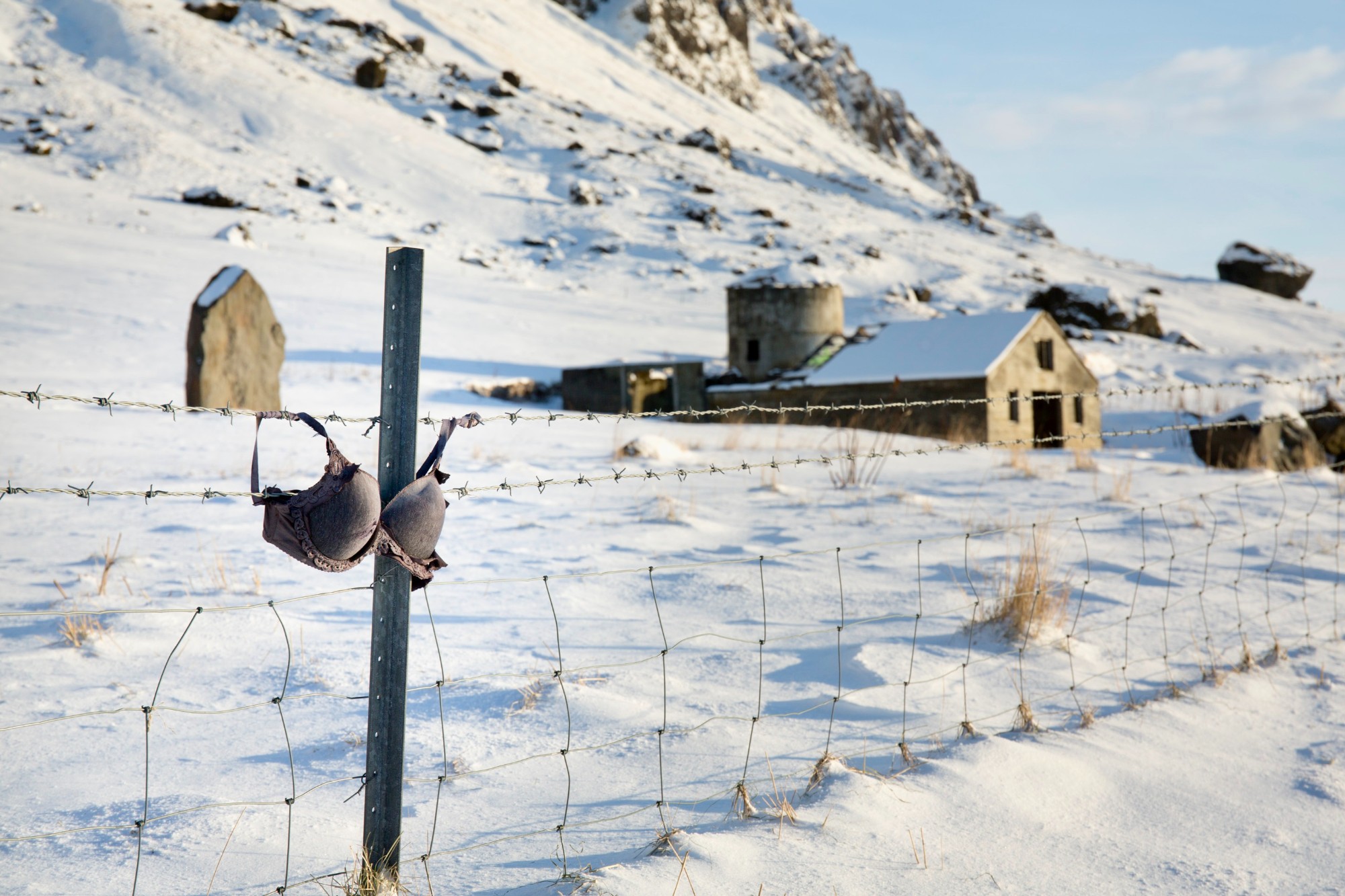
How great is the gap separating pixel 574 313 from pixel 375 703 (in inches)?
1212

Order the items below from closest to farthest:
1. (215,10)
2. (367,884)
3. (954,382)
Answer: (367,884) < (954,382) < (215,10)

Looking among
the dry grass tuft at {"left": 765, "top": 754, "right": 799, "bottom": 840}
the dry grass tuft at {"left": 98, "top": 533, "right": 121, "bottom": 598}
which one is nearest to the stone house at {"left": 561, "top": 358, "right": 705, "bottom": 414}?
the dry grass tuft at {"left": 98, "top": 533, "right": 121, "bottom": 598}

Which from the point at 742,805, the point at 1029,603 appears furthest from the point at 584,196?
the point at 742,805

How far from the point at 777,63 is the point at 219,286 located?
4570 inches

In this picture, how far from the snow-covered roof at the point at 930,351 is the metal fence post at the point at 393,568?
21.2 m

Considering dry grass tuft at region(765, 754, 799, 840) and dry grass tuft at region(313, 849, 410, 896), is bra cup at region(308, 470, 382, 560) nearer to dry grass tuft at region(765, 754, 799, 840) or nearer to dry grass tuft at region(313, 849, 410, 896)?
dry grass tuft at region(313, 849, 410, 896)

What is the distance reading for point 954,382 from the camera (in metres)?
22.4

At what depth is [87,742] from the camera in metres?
3.38

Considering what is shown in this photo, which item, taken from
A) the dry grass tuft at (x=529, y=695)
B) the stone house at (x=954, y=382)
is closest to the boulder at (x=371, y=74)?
the stone house at (x=954, y=382)

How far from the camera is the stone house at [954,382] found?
22.1 meters

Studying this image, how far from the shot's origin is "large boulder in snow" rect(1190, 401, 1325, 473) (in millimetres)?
11953

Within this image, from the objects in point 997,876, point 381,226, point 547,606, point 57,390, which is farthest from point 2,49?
point 997,876

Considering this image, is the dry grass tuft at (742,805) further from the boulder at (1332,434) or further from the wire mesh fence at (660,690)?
the boulder at (1332,434)

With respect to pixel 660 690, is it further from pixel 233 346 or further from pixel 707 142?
pixel 707 142
